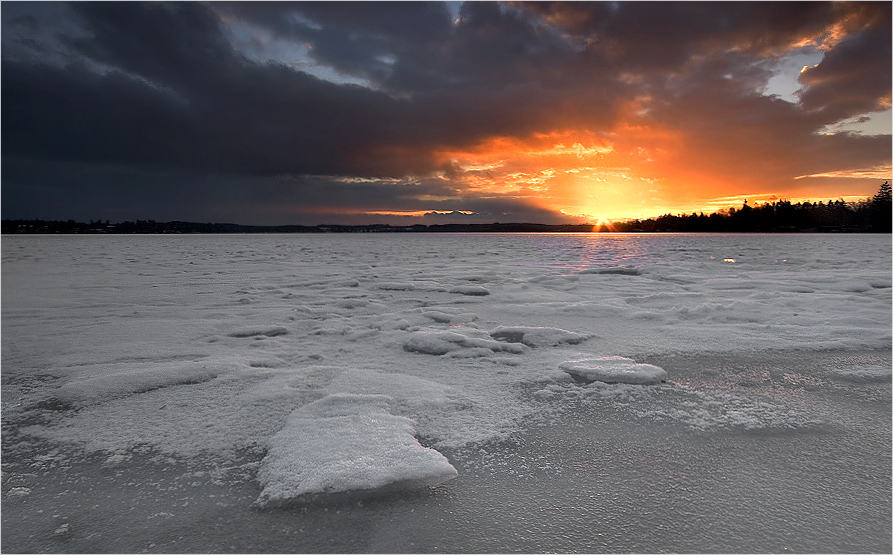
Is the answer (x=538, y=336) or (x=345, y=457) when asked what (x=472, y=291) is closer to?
(x=538, y=336)

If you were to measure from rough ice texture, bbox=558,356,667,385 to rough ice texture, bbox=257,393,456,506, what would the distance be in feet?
4.14

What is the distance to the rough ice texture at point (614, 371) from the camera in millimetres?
2709

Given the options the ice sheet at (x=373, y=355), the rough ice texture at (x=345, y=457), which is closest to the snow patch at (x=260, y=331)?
the ice sheet at (x=373, y=355)

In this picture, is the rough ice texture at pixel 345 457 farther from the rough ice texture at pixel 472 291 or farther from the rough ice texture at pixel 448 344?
the rough ice texture at pixel 472 291

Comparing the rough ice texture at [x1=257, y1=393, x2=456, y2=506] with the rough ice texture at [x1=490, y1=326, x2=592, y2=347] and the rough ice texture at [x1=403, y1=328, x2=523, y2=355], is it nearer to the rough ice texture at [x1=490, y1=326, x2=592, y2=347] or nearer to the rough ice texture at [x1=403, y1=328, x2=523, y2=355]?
the rough ice texture at [x1=403, y1=328, x2=523, y2=355]

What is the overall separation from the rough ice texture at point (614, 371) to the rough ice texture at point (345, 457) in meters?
1.26

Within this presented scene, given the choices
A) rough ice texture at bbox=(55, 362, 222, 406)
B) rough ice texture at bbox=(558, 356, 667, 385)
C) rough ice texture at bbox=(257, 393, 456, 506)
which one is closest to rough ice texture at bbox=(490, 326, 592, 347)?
rough ice texture at bbox=(558, 356, 667, 385)

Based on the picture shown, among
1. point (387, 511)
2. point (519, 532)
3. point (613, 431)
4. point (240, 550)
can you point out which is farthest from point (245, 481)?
point (613, 431)

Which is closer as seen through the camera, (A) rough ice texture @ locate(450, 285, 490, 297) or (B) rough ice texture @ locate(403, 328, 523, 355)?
(B) rough ice texture @ locate(403, 328, 523, 355)

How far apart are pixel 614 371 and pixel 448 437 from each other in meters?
1.30

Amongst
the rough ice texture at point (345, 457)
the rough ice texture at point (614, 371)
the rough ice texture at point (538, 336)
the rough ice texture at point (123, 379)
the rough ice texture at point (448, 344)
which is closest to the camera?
the rough ice texture at point (345, 457)

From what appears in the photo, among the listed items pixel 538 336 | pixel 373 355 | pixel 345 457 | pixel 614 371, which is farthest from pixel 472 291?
pixel 345 457

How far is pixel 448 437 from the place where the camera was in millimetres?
1985

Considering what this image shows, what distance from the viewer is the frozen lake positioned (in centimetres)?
139
